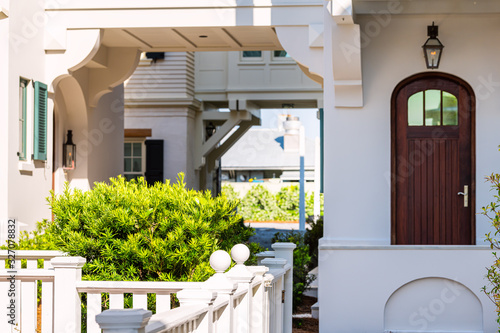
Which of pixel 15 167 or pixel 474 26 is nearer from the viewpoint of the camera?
pixel 474 26

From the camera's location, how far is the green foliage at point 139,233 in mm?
6008

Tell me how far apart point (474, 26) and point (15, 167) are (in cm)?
612

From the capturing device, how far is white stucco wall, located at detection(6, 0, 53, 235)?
9.37 meters

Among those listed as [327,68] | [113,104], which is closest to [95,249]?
[327,68]

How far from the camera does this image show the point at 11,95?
9.36m

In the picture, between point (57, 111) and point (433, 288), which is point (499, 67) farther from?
point (57, 111)

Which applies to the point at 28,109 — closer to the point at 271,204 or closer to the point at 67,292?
the point at 67,292

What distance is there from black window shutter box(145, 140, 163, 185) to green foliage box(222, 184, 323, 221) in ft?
39.8

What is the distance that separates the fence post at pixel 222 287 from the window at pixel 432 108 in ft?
16.0

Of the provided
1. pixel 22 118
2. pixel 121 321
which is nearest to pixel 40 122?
pixel 22 118

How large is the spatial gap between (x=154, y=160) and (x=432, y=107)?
9.83 metres

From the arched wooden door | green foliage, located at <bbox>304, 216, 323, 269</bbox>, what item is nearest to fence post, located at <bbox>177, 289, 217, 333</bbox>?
the arched wooden door

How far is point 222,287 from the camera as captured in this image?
157 inches

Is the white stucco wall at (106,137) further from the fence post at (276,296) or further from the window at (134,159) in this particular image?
the fence post at (276,296)
